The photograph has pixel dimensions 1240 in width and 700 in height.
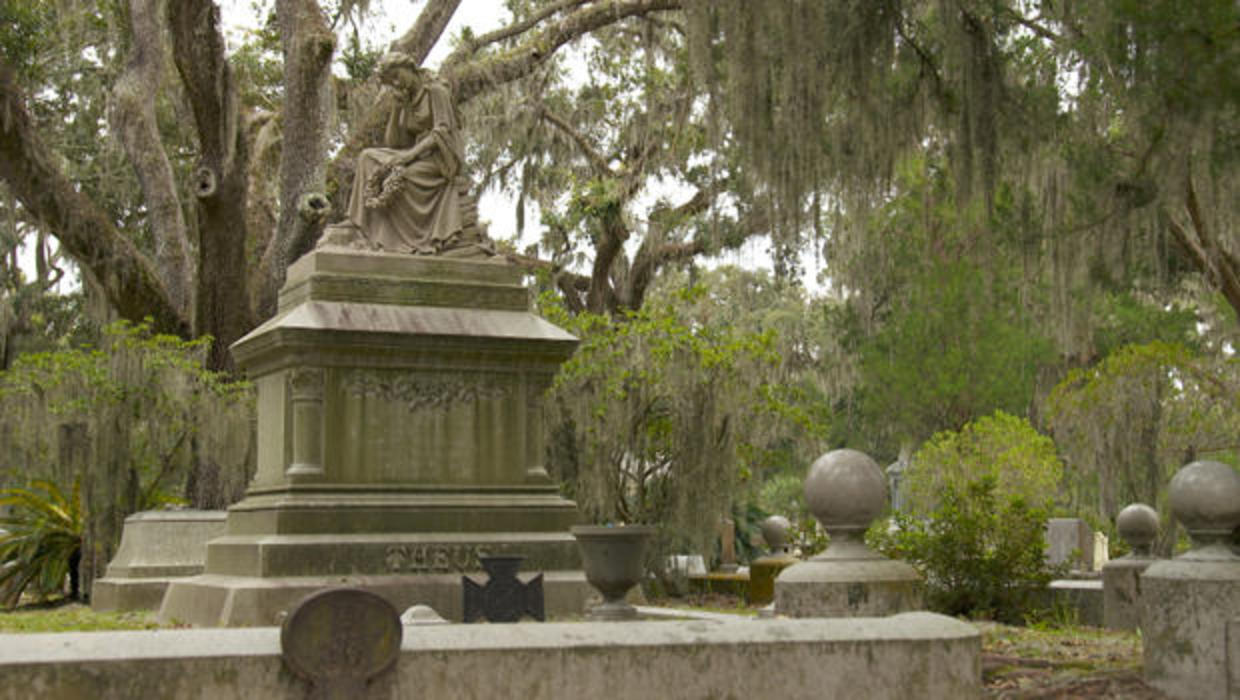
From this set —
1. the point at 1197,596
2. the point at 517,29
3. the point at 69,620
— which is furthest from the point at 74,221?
the point at 1197,596

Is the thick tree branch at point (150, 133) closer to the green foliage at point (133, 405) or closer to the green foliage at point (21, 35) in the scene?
the green foliage at point (21, 35)

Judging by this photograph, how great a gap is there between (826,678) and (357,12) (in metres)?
22.7

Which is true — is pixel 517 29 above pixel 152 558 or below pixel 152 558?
above

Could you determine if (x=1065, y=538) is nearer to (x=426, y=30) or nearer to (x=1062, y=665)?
(x=426, y=30)

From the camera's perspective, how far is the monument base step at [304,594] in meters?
10.5

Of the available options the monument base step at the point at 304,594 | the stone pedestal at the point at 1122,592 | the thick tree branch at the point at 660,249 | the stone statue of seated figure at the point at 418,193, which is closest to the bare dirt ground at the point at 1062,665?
the stone pedestal at the point at 1122,592

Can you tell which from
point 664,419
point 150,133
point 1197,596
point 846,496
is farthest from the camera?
point 150,133

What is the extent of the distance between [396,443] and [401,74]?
3.54 meters

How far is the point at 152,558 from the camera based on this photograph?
15.1 m

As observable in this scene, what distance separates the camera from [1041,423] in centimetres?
3488

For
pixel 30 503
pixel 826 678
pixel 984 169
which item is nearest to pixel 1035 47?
pixel 984 169

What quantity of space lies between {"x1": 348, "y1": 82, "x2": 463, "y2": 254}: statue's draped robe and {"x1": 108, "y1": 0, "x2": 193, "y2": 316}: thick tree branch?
37.6 feet

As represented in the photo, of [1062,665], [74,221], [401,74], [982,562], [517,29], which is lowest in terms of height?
[1062,665]

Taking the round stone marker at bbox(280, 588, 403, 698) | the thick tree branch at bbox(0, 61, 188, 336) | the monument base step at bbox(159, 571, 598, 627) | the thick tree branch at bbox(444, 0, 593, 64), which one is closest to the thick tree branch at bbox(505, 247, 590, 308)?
the thick tree branch at bbox(444, 0, 593, 64)
